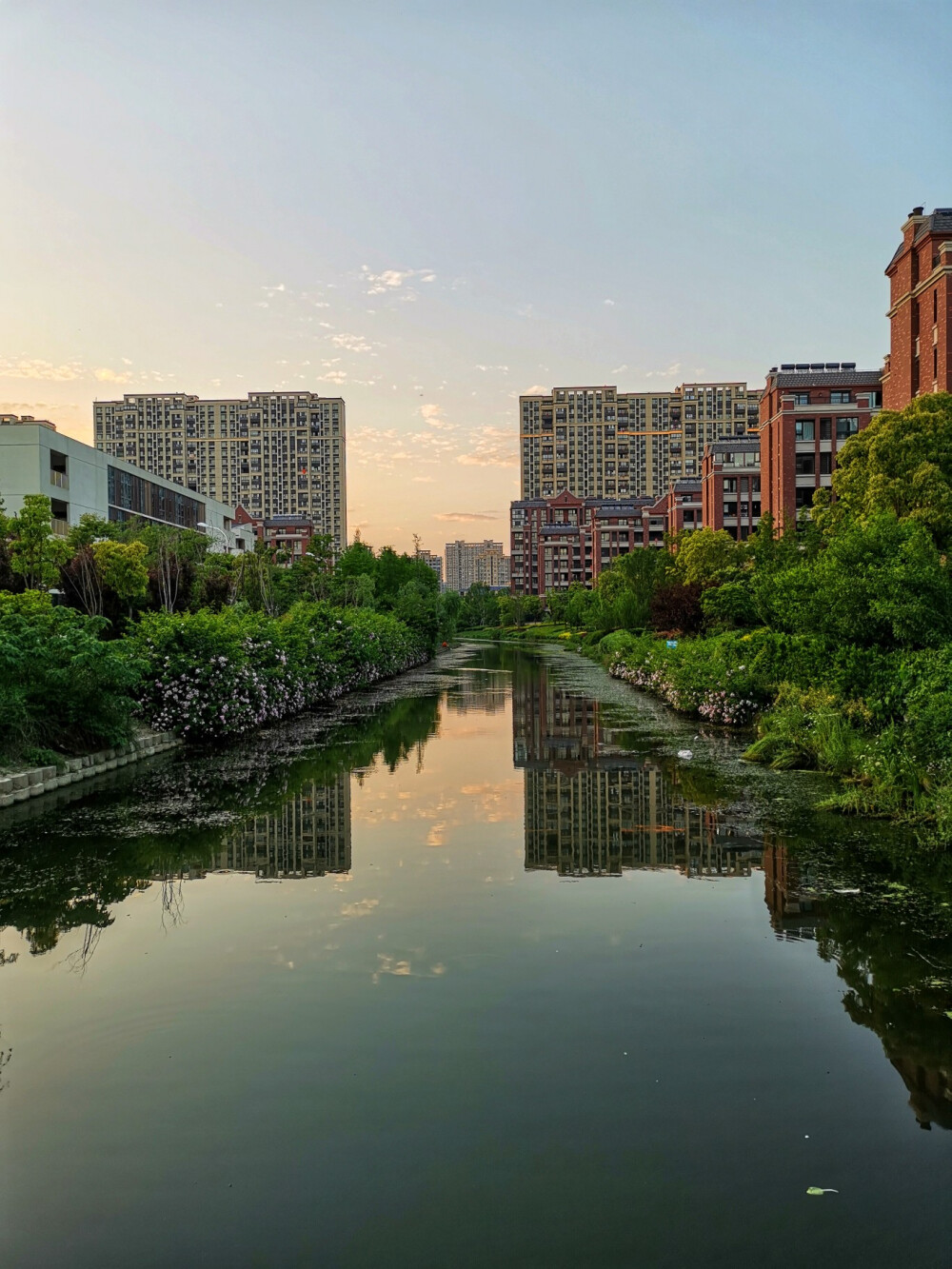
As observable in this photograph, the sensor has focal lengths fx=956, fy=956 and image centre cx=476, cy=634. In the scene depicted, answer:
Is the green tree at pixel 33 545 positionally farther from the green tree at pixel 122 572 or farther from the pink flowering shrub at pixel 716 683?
the pink flowering shrub at pixel 716 683

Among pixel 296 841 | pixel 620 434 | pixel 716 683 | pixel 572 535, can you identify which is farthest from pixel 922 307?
pixel 620 434

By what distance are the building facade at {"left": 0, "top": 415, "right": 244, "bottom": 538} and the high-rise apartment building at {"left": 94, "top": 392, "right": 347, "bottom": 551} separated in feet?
267

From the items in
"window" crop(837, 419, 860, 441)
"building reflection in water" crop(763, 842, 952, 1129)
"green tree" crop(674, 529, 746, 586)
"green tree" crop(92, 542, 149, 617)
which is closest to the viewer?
"building reflection in water" crop(763, 842, 952, 1129)

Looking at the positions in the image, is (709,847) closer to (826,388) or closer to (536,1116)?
(536,1116)

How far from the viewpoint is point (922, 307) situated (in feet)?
123

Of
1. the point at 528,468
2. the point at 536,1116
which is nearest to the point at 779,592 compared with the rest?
the point at 536,1116

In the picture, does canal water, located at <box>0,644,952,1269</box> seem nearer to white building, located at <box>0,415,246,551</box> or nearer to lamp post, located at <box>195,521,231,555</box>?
white building, located at <box>0,415,246,551</box>

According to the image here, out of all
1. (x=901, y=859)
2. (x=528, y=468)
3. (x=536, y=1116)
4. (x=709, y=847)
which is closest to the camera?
(x=536, y=1116)

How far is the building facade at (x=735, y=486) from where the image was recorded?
234 feet

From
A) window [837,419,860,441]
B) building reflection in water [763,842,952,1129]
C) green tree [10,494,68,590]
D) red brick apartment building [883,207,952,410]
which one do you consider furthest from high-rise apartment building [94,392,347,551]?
building reflection in water [763,842,952,1129]

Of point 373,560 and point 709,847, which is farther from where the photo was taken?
point 373,560

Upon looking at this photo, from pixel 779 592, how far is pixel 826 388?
45.2 m

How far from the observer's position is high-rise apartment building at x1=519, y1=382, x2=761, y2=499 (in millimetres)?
147625

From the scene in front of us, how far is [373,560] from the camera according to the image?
60969mm
